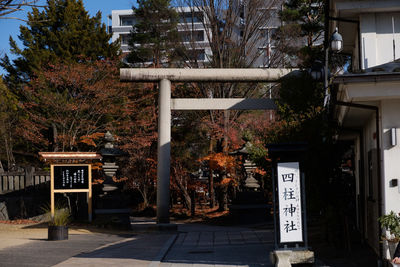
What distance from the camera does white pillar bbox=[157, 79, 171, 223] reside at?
20.7 metres

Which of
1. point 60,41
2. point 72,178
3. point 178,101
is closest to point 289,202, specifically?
point 178,101

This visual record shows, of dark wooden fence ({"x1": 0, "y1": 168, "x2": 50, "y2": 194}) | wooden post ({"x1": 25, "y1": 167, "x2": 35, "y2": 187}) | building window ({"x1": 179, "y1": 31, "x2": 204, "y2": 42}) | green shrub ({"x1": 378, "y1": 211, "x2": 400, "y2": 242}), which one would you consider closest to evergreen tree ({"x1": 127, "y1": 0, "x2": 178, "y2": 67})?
building window ({"x1": 179, "y1": 31, "x2": 204, "y2": 42})

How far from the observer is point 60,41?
33.5 meters

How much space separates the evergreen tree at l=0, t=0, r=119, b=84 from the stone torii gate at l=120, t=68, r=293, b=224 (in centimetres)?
1283

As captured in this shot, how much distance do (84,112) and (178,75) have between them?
377 inches

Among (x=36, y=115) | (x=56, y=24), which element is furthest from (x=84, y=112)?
(x=56, y=24)

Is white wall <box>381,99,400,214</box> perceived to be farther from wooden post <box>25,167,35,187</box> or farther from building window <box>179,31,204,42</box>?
wooden post <box>25,167,35,187</box>

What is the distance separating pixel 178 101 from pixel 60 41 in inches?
614

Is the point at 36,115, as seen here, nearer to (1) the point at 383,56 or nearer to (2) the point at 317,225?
(2) the point at 317,225

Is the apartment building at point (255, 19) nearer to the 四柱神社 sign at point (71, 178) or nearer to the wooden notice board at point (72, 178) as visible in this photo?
the wooden notice board at point (72, 178)

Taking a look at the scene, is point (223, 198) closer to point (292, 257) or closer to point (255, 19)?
point (255, 19)

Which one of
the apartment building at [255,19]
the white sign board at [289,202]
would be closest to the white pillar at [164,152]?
the apartment building at [255,19]

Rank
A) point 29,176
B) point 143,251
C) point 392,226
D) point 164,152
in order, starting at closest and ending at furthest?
point 392,226, point 143,251, point 164,152, point 29,176

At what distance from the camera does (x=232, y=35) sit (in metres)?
27.4
